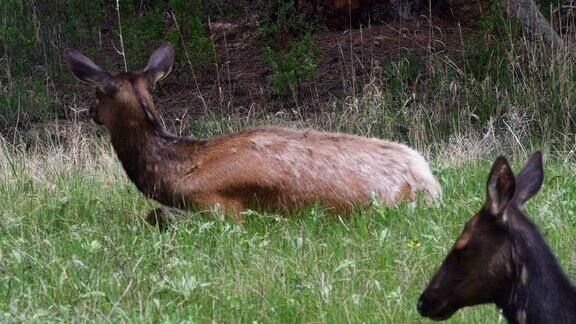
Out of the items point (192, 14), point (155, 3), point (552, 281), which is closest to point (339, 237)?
point (552, 281)

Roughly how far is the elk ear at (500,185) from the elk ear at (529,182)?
0.62 ft

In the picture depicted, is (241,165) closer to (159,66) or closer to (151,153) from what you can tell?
(151,153)

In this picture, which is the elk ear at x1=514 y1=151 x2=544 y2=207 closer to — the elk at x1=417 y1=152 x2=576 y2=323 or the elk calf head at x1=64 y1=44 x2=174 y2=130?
the elk at x1=417 y1=152 x2=576 y2=323

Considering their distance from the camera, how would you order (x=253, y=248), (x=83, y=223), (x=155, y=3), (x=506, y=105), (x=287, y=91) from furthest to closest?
(x=155, y=3)
(x=287, y=91)
(x=506, y=105)
(x=83, y=223)
(x=253, y=248)

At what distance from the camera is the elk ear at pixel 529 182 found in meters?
4.81

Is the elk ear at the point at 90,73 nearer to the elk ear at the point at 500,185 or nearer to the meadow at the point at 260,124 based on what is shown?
the meadow at the point at 260,124

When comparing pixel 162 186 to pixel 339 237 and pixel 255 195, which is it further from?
pixel 339 237

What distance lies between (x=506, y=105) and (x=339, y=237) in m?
4.96

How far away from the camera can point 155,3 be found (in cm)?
1631

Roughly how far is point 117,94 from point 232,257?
1.86m

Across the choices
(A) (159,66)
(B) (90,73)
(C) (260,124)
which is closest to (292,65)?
(C) (260,124)

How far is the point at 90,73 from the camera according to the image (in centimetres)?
841

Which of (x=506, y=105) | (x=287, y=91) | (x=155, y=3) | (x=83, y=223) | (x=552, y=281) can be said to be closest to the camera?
(x=552, y=281)

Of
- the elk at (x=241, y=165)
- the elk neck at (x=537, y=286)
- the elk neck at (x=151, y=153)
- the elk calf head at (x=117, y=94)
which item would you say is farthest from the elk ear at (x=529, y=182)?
the elk calf head at (x=117, y=94)
